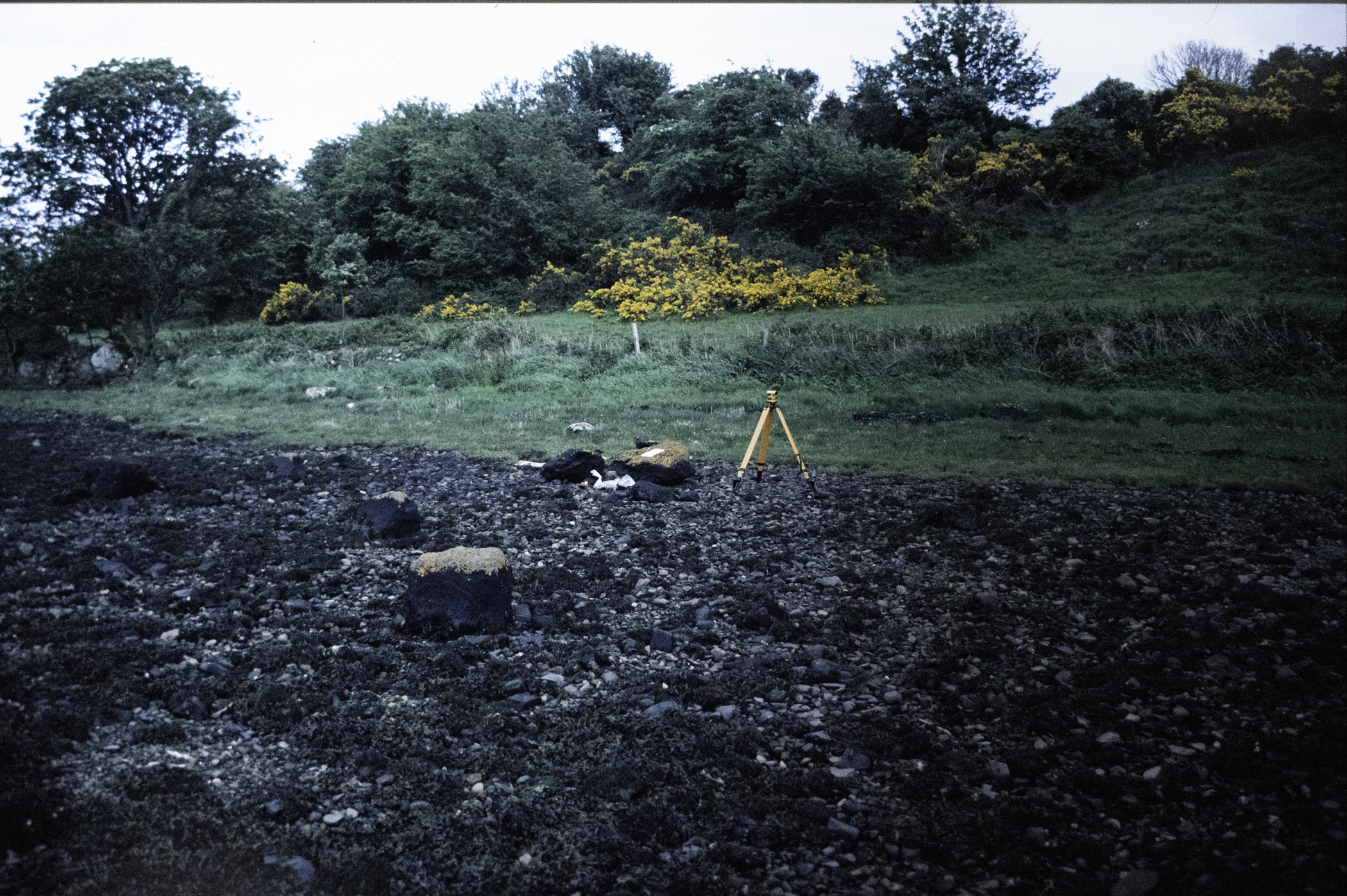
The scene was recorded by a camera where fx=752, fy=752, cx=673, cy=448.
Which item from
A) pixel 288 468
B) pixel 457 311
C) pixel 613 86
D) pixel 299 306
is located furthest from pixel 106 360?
pixel 613 86

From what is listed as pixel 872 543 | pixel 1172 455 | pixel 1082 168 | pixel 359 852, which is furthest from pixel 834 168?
pixel 359 852

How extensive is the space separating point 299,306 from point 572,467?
105 feet

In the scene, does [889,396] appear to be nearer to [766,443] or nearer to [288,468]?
[766,443]

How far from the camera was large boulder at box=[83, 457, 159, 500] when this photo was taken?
377 inches

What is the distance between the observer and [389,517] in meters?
8.26

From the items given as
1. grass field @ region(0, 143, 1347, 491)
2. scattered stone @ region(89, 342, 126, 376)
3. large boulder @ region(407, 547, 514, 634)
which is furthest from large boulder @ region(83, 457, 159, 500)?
→ scattered stone @ region(89, 342, 126, 376)

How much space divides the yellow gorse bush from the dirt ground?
812 inches

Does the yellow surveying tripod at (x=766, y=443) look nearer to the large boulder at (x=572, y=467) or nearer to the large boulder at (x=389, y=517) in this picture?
the large boulder at (x=572, y=467)

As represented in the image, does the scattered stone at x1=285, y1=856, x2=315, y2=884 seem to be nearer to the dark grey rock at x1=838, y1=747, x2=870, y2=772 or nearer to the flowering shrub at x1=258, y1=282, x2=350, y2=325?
the dark grey rock at x1=838, y1=747, x2=870, y2=772

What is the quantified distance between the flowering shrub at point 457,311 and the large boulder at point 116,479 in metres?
22.9

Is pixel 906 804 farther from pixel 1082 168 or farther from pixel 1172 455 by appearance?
pixel 1082 168

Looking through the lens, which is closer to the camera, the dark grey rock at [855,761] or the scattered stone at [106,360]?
the dark grey rock at [855,761]

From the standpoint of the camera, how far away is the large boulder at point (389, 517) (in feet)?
27.0

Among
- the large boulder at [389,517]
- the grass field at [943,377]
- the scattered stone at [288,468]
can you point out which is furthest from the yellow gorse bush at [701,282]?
the large boulder at [389,517]
